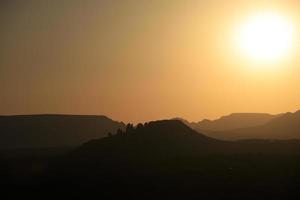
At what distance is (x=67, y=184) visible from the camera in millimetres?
65812

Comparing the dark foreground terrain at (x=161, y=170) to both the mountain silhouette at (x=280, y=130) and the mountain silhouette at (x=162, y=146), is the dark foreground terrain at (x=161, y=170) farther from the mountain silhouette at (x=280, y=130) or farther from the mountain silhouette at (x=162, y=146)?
the mountain silhouette at (x=280, y=130)

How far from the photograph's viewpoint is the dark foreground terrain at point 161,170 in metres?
58.3

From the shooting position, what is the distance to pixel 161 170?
225ft

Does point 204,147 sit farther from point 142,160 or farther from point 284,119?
point 284,119

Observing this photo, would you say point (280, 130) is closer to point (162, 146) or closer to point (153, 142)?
point (162, 146)

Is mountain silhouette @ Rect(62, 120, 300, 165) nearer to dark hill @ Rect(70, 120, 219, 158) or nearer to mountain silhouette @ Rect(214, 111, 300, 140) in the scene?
dark hill @ Rect(70, 120, 219, 158)

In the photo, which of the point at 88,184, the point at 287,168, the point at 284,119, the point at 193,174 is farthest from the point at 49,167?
the point at 284,119

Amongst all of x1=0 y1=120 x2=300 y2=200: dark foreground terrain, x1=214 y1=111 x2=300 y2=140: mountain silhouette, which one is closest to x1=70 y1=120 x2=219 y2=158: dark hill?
x1=0 y1=120 x2=300 y2=200: dark foreground terrain

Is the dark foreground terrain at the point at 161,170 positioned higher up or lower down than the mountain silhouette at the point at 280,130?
lower down

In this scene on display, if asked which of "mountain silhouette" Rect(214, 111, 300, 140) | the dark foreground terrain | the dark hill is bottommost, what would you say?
the dark foreground terrain

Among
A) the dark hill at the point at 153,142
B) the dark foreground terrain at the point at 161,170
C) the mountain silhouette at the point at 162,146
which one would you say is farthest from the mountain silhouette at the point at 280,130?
the dark hill at the point at 153,142

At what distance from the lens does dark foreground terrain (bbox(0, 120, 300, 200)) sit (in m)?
58.3

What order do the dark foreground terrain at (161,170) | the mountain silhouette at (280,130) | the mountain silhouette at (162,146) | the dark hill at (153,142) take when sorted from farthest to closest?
the mountain silhouette at (280,130) < the dark hill at (153,142) < the mountain silhouette at (162,146) < the dark foreground terrain at (161,170)

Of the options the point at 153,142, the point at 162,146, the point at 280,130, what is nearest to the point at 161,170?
the point at 162,146
